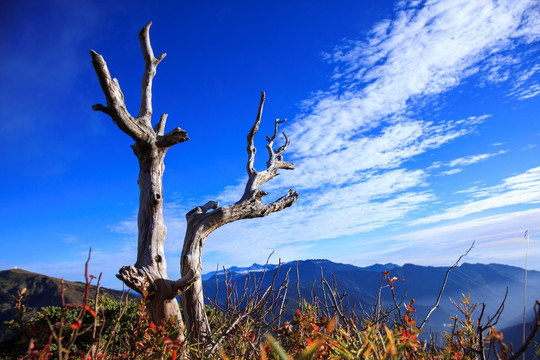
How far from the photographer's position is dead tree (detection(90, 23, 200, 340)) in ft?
14.1

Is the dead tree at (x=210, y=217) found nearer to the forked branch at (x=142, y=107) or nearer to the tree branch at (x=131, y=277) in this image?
the tree branch at (x=131, y=277)

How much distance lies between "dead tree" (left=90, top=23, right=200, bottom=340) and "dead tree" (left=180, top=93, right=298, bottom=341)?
0.32 m

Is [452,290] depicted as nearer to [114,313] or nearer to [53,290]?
[53,290]

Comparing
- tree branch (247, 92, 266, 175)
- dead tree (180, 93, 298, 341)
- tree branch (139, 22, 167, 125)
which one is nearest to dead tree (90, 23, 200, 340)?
tree branch (139, 22, 167, 125)

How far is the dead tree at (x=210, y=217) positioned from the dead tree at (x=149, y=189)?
32 cm

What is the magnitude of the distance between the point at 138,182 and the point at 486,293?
218531 mm

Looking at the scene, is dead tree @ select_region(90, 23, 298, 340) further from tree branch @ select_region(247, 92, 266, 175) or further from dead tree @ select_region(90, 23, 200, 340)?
tree branch @ select_region(247, 92, 266, 175)

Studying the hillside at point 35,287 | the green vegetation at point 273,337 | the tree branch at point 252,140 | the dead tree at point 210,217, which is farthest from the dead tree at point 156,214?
the hillside at point 35,287

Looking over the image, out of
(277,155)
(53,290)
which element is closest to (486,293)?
(53,290)

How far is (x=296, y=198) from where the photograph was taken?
270 inches

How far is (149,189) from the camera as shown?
488 cm

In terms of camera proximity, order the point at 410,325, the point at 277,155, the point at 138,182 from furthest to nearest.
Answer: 1. the point at 277,155
2. the point at 138,182
3. the point at 410,325

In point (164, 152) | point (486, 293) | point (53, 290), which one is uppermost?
point (164, 152)

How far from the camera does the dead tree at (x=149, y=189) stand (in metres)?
4.30
